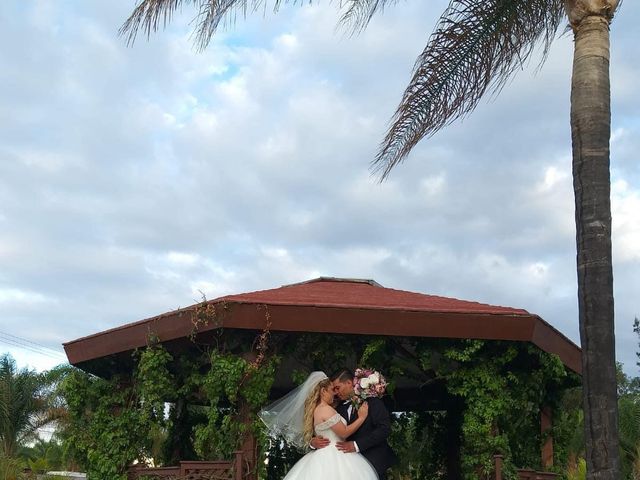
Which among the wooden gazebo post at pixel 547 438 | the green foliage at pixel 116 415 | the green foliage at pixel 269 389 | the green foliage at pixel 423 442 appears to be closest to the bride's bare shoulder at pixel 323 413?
the green foliage at pixel 269 389

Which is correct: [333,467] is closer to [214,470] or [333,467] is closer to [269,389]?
[214,470]

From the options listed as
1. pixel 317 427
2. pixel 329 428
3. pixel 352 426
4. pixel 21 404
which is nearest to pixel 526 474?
pixel 352 426

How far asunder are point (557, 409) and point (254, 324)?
17.4ft

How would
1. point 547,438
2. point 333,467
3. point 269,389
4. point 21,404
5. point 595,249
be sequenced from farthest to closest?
point 21,404, point 547,438, point 269,389, point 333,467, point 595,249

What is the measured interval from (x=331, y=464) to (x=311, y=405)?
2.77ft

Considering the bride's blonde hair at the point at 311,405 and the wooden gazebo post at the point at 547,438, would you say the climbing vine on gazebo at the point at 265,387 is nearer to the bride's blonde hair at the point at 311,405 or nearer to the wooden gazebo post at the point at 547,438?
the wooden gazebo post at the point at 547,438

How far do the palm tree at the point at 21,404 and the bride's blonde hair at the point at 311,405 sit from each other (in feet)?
83.7

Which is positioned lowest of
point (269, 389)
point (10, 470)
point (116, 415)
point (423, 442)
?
point (10, 470)

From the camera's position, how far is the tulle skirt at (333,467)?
9352 millimetres

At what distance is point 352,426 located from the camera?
9695 mm

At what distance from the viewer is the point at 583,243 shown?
8094 millimetres

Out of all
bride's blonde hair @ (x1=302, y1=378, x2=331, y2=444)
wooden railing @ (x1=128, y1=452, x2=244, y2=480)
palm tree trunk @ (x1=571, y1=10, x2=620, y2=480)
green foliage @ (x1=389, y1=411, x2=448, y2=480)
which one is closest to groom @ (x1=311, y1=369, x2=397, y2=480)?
bride's blonde hair @ (x1=302, y1=378, x2=331, y2=444)

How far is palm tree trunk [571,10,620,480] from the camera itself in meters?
7.77

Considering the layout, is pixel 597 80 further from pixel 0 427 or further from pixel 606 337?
pixel 0 427
